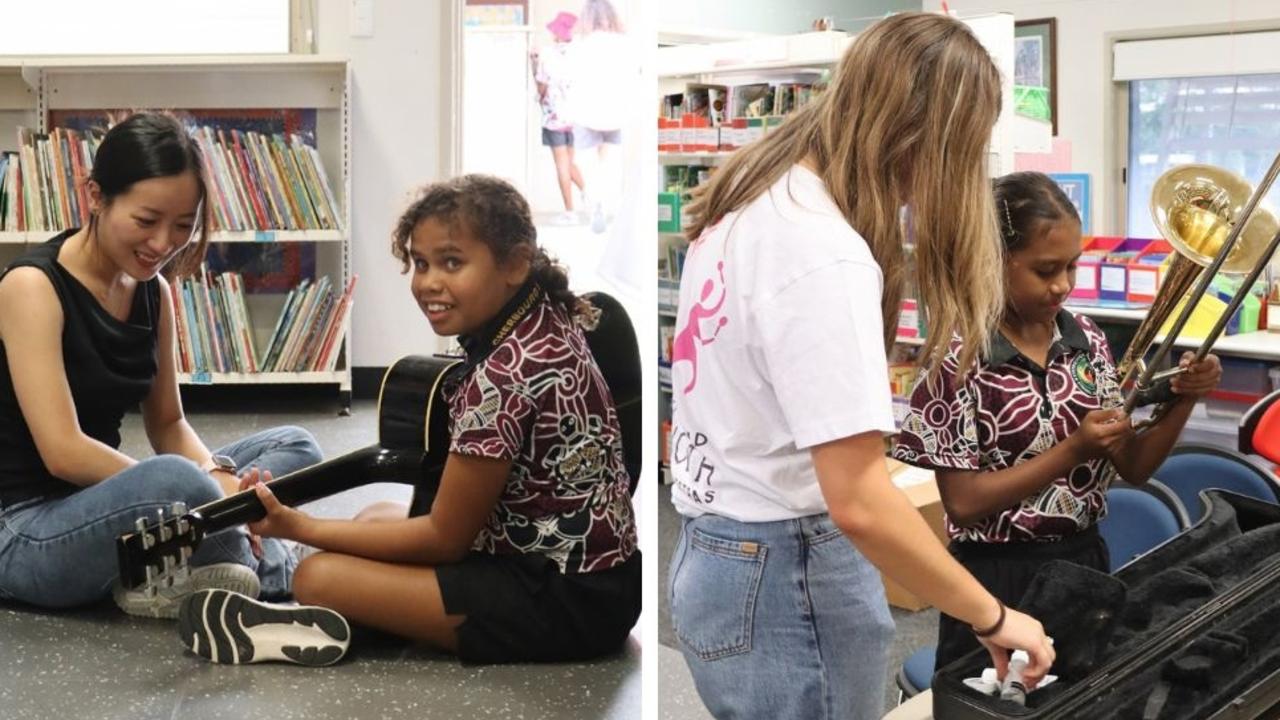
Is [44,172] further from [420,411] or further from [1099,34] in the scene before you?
[1099,34]

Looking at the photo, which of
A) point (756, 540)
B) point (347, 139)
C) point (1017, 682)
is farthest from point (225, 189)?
point (1017, 682)

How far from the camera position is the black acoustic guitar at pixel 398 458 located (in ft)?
5.35

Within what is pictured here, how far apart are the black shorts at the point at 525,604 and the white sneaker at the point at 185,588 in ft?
0.87

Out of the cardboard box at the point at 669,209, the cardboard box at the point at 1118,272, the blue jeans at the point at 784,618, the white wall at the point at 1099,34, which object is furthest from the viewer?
the cardboard box at the point at 669,209

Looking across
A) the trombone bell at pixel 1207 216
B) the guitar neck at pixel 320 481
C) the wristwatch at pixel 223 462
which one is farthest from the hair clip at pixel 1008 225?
the wristwatch at pixel 223 462

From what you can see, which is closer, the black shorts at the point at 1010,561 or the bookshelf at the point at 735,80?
the black shorts at the point at 1010,561

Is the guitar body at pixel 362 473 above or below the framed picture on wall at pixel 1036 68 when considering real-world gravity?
below

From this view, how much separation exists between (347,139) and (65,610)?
0.80 metres

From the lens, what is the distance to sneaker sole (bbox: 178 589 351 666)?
1684mm

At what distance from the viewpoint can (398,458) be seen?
1.69 metres

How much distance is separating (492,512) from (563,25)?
620 mm

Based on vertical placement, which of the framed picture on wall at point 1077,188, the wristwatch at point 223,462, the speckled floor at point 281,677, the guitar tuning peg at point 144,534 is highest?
the framed picture on wall at point 1077,188

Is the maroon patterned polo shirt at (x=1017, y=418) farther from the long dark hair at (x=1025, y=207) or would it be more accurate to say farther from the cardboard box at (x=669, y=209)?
the cardboard box at (x=669, y=209)

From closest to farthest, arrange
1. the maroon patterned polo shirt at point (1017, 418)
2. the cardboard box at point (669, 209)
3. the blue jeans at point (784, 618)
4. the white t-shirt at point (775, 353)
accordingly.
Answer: the white t-shirt at point (775, 353) → the blue jeans at point (784, 618) → the maroon patterned polo shirt at point (1017, 418) → the cardboard box at point (669, 209)
